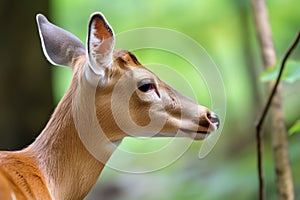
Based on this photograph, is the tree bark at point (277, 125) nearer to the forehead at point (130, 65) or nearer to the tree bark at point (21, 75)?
the forehead at point (130, 65)

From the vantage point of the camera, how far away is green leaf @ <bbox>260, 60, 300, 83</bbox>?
1.28 metres

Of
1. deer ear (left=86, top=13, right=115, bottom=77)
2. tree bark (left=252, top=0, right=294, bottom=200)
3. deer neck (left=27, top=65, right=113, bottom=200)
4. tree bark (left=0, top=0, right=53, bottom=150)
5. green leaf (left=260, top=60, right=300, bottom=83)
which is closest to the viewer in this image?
deer ear (left=86, top=13, right=115, bottom=77)

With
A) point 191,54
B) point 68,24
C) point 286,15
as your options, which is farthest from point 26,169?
point 286,15

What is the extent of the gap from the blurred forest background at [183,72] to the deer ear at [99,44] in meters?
0.96

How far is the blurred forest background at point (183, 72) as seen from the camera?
6.67ft

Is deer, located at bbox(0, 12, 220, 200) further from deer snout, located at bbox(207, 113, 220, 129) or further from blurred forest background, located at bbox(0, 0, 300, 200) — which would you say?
blurred forest background, located at bbox(0, 0, 300, 200)

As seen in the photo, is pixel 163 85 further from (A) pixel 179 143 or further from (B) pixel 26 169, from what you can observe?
(B) pixel 26 169

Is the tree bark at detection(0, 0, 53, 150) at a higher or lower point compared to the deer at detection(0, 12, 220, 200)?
higher

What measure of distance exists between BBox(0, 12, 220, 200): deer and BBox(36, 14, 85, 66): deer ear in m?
0.05

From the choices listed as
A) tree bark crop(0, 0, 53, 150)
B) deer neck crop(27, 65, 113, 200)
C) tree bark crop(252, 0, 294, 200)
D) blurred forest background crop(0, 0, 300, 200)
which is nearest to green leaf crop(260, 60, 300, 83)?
tree bark crop(252, 0, 294, 200)

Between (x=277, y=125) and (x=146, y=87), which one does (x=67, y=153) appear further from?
(x=277, y=125)

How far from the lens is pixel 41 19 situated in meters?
1.04

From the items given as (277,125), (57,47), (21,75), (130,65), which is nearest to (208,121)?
(130,65)

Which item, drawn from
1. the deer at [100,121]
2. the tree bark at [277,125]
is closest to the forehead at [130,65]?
the deer at [100,121]
